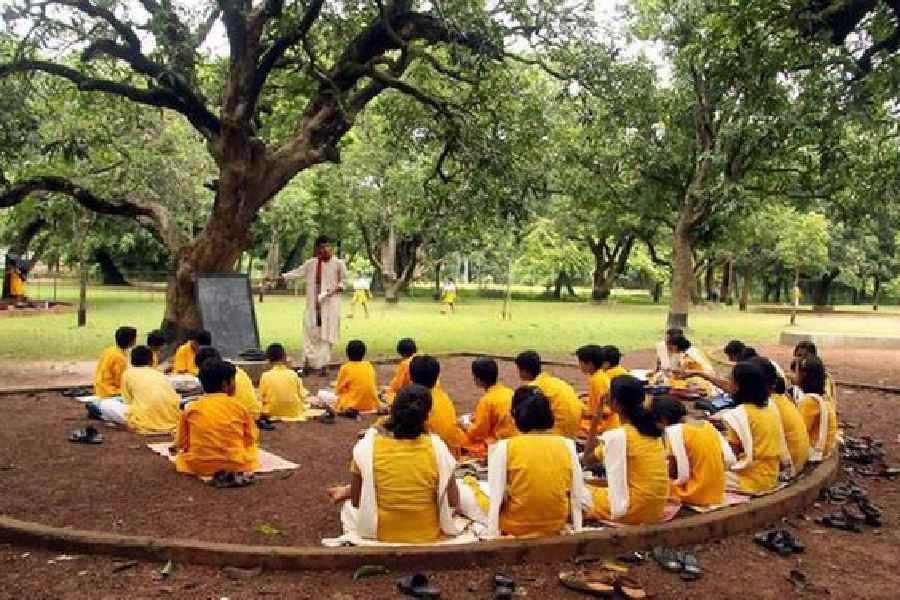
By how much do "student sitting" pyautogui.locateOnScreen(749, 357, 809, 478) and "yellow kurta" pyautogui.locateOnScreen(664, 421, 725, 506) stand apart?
0.88 m

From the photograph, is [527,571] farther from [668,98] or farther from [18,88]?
[668,98]

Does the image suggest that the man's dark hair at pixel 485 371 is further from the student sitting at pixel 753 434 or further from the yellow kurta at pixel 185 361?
the yellow kurta at pixel 185 361

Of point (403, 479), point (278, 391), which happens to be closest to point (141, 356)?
point (278, 391)

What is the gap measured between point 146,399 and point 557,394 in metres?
4.15

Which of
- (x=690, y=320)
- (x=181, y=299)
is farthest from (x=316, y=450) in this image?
(x=690, y=320)

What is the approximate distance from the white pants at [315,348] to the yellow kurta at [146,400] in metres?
4.31

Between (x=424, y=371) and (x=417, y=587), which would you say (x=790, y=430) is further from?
(x=417, y=587)

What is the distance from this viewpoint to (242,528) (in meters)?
5.10

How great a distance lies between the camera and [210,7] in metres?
13.1

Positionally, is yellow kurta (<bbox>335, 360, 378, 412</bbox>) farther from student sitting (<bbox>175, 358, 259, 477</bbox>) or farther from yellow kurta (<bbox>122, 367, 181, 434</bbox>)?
student sitting (<bbox>175, 358, 259, 477</bbox>)

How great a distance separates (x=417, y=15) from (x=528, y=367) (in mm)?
8143

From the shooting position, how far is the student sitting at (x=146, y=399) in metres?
7.79

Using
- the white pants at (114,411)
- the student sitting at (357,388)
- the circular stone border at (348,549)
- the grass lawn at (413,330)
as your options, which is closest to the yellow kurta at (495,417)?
the circular stone border at (348,549)

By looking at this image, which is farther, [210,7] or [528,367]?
[210,7]
